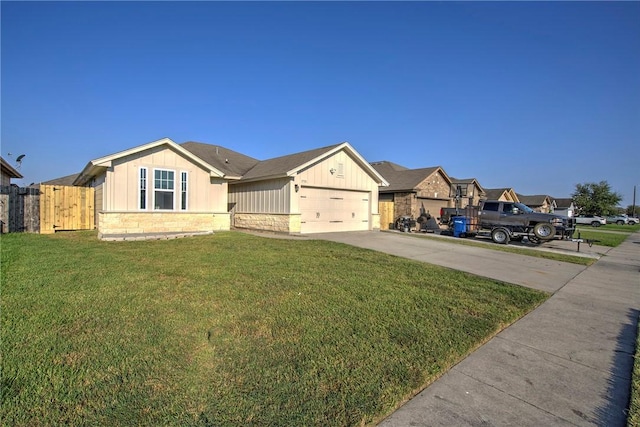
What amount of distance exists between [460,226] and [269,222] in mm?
9842

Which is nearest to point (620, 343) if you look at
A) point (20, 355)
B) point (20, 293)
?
point (20, 355)

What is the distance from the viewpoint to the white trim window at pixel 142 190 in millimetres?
12461

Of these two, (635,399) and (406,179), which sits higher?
(406,179)

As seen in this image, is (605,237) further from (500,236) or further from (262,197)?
(262,197)

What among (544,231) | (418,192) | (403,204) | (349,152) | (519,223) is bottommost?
(544,231)

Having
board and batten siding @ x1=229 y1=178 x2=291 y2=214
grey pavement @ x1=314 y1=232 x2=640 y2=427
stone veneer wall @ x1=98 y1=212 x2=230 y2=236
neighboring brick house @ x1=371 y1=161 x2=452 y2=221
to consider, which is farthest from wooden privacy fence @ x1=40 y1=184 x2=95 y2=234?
neighboring brick house @ x1=371 y1=161 x2=452 y2=221

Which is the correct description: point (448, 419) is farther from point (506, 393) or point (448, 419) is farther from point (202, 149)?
point (202, 149)

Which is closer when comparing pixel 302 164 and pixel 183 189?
pixel 183 189

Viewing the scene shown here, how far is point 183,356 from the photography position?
3170mm

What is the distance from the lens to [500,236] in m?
14.8

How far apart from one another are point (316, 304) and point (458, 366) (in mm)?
2131

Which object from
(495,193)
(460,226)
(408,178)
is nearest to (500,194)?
(495,193)

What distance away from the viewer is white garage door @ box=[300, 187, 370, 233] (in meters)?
15.5

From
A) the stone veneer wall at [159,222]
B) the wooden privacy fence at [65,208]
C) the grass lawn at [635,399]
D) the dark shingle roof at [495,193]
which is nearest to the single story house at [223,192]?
the stone veneer wall at [159,222]
